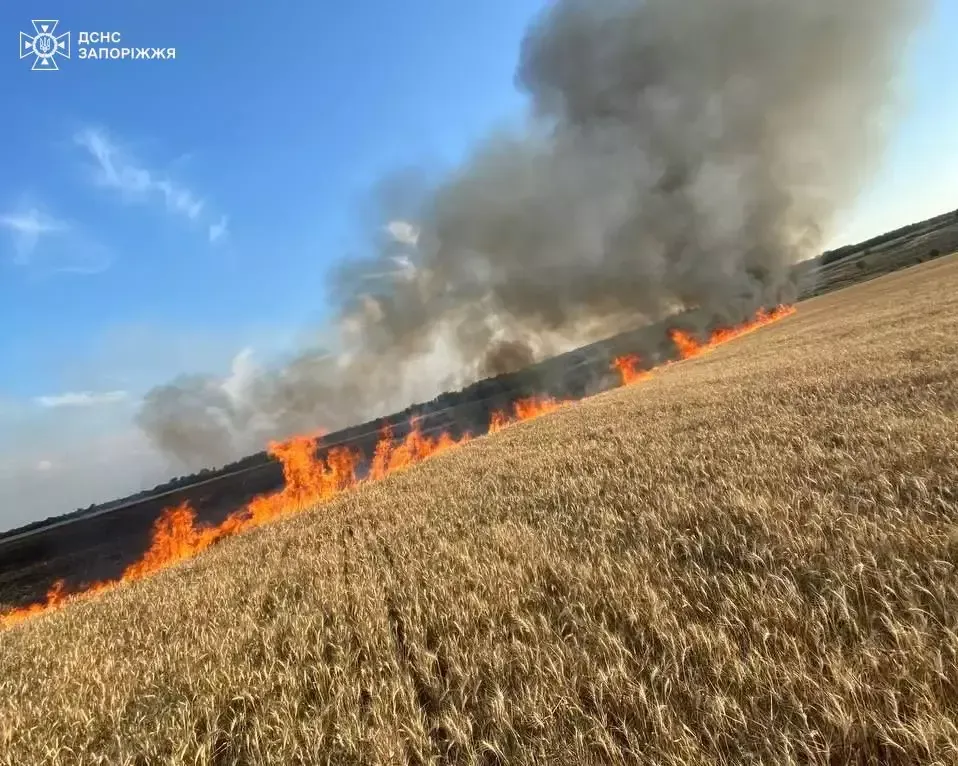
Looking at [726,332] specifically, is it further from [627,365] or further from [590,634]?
[590,634]

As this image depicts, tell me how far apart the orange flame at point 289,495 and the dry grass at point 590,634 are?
11.7 metres

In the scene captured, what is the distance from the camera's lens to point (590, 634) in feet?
14.8

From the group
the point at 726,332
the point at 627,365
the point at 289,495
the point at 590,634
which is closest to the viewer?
the point at 590,634

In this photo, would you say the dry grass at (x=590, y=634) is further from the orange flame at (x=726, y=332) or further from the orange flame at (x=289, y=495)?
the orange flame at (x=726, y=332)

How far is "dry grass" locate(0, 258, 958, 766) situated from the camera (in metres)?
3.22

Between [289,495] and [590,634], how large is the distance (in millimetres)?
30840

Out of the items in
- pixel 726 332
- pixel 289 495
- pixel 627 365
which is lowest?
pixel 726 332

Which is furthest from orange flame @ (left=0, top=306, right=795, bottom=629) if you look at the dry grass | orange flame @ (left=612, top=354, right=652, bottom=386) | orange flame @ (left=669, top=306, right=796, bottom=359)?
the dry grass

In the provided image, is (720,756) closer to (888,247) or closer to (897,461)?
(897,461)

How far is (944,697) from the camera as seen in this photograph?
296 centimetres

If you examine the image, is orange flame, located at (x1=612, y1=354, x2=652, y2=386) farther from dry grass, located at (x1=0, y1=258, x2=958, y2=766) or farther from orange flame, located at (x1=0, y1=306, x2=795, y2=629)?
dry grass, located at (x1=0, y1=258, x2=958, y2=766)

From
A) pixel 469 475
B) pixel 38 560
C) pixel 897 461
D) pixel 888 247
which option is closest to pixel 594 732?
pixel 897 461

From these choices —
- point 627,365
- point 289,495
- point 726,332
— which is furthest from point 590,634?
point 726,332

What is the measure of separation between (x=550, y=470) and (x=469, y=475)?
325 cm
